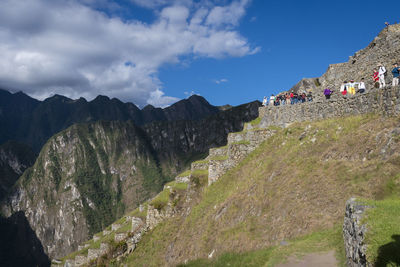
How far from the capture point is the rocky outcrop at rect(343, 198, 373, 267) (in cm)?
661

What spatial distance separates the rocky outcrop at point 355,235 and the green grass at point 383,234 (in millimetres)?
152

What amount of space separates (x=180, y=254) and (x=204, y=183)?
7077 millimetres

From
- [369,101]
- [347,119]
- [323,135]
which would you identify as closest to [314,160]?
[323,135]

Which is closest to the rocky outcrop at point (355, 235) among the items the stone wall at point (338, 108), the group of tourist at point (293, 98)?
the stone wall at point (338, 108)

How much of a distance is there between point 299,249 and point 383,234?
169 inches

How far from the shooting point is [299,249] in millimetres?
10133

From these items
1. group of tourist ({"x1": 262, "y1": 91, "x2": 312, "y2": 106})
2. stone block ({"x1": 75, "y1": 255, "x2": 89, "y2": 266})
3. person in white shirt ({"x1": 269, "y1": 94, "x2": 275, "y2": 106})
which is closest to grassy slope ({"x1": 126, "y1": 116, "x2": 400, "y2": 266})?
group of tourist ({"x1": 262, "y1": 91, "x2": 312, "y2": 106})

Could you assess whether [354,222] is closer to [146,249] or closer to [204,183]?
[204,183]

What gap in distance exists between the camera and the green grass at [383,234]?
19.0 ft

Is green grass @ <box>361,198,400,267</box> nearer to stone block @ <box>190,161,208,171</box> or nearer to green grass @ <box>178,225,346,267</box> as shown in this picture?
green grass @ <box>178,225,346,267</box>

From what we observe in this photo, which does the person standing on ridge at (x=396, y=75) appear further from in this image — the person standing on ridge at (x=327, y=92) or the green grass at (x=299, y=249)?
the green grass at (x=299, y=249)

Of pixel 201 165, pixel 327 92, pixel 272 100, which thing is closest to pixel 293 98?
pixel 272 100

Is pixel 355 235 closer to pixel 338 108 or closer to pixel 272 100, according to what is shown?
pixel 338 108

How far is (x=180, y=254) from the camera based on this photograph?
1770cm
